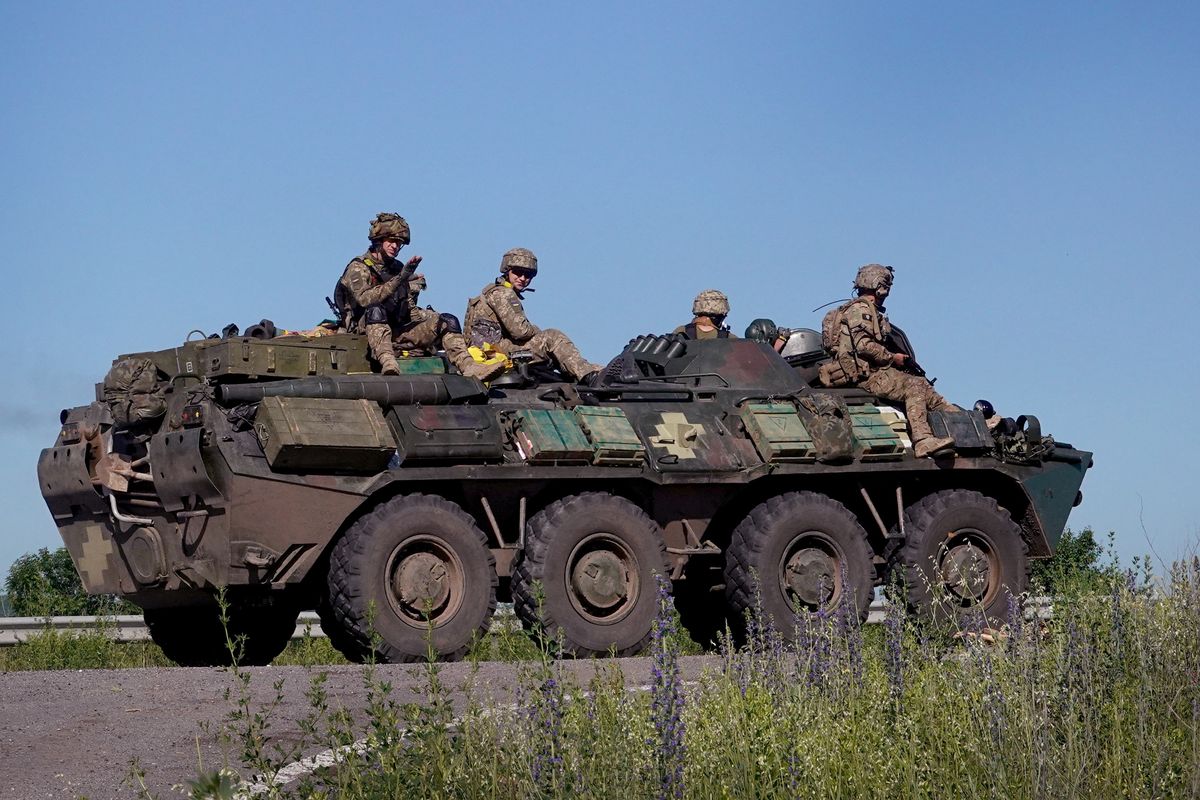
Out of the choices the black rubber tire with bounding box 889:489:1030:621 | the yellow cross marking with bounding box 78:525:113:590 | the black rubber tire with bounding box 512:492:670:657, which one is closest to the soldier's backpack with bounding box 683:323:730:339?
the black rubber tire with bounding box 889:489:1030:621

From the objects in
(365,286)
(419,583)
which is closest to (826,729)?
(419,583)

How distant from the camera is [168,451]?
1178cm

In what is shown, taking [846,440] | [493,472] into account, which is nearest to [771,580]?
[846,440]

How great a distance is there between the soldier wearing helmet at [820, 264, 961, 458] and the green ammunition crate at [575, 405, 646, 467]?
2875 millimetres

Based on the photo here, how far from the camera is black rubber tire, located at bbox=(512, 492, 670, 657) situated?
1230 centimetres

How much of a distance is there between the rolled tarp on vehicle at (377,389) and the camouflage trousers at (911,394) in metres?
4.00

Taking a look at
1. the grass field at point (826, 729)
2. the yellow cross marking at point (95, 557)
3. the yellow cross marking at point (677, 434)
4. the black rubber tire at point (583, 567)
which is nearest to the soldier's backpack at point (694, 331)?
the yellow cross marking at point (677, 434)

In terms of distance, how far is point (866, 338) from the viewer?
49.2 ft

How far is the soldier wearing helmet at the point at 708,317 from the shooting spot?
15.5 metres

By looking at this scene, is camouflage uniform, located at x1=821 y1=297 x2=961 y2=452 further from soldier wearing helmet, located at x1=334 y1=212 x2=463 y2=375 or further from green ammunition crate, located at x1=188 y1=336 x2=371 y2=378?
green ammunition crate, located at x1=188 y1=336 x2=371 y2=378

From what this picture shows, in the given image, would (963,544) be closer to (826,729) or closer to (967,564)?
(967,564)

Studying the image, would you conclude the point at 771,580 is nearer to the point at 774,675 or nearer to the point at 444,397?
the point at 444,397

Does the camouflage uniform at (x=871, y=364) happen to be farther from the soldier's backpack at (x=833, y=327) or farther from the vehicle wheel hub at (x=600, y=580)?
the vehicle wheel hub at (x=600, y=580)

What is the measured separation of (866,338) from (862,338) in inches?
1.4
